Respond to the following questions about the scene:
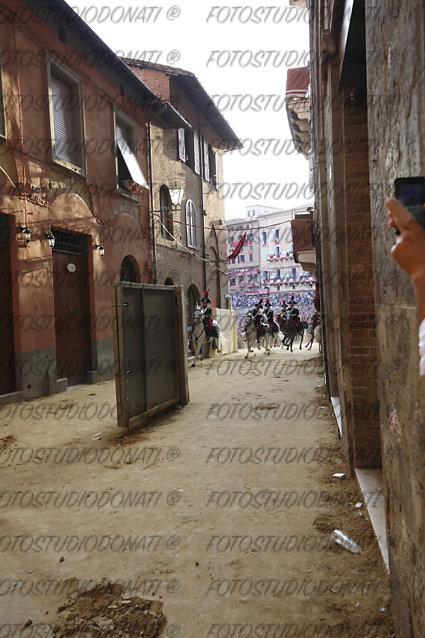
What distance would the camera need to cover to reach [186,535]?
11.6 ft

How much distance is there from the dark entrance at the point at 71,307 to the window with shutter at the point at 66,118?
1.87 metres

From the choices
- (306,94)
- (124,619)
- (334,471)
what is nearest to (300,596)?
(124,619)

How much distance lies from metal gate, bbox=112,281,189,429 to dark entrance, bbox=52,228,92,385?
4.25 meters

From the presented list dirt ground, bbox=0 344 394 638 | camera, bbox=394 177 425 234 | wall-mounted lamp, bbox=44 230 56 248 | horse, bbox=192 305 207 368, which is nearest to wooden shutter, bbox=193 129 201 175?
horse, bbox=192 305 207 368

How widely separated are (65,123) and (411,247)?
1208 centimetres

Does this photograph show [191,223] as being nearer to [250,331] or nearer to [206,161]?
[206,161]

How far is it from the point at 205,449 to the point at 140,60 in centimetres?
1686

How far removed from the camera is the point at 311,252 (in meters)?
12.4

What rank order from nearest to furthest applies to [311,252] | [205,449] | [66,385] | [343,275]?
[343,275] → [205,449] → [66,385] → [311,252]

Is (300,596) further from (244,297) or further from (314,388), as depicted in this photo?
(244,297)

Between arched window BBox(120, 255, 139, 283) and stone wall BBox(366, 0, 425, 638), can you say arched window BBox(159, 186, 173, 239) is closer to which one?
arched window BBox(120, 255, 139, 283)

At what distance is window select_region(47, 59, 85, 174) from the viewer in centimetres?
1109

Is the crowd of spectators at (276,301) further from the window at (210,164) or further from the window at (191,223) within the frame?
the window at (191,223)

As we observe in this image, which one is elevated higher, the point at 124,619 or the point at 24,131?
the point at 24,131
